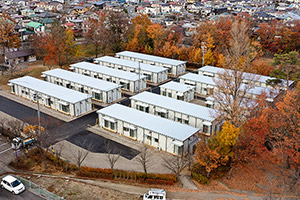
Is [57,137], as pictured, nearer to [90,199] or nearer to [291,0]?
[90,199]

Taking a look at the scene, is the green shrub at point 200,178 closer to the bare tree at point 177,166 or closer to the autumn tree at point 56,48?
the bare tree at point 177,166

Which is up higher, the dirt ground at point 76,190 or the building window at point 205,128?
the building window at point 205,128

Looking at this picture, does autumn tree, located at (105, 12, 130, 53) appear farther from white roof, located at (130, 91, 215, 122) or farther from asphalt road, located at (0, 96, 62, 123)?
white roof, located at (130, 91, 215, 122)

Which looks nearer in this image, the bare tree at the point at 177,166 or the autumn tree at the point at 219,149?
the autumn tree at the point at 219,149

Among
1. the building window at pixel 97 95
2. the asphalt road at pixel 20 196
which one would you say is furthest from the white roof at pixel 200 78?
the asphalt road at pixel 20 196

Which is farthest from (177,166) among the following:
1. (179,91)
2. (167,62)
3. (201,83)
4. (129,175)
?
(167,62)
